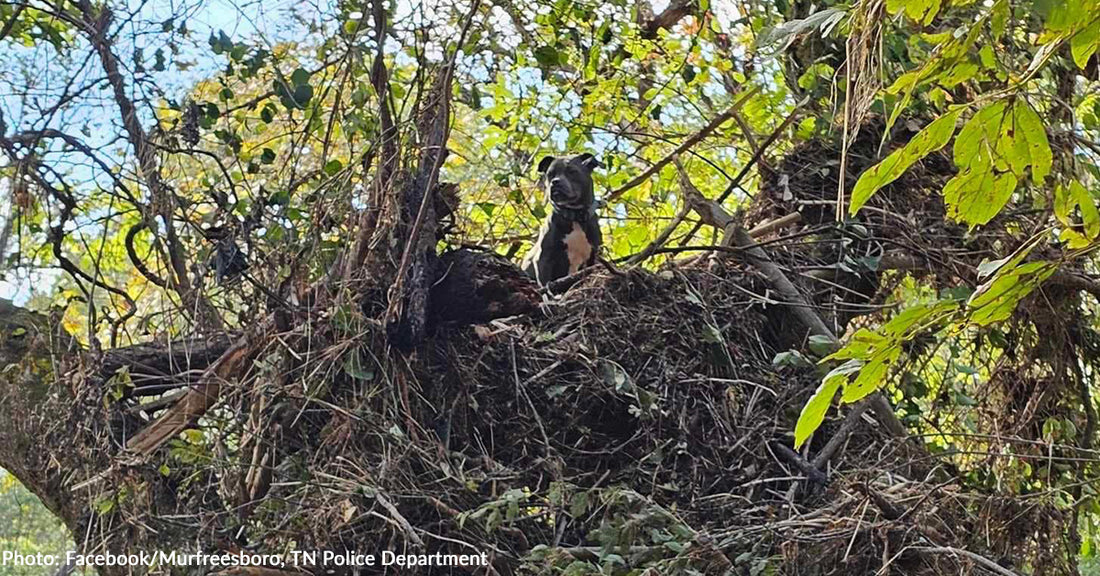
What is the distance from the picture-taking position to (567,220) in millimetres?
6273

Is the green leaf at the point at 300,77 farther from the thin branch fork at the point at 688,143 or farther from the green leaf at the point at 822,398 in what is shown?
the green leaf at the point at 822,398

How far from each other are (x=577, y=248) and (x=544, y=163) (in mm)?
507

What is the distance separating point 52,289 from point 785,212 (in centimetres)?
336

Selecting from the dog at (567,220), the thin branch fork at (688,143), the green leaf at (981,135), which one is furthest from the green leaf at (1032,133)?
the dog at (567,220)

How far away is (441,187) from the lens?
388 centimetres

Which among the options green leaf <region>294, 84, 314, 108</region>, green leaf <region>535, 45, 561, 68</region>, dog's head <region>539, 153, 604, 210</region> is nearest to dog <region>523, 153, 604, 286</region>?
dog's head <region>539, 153, 604, 210</region>

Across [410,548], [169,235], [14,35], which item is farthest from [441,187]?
[14,35]

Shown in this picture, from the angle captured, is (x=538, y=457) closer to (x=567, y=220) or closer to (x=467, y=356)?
(x=467, y=356)

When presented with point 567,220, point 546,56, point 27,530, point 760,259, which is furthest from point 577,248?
point 27,530

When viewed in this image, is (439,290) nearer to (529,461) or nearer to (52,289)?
(529,461)

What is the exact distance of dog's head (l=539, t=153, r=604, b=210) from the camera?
6.16 meters

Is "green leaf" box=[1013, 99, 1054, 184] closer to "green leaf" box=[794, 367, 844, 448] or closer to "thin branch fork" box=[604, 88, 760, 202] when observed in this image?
"green leaf" box=[794, 367, 844, 448]

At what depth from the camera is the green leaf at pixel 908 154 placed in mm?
1699

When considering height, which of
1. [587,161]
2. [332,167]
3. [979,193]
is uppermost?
[587,161]
